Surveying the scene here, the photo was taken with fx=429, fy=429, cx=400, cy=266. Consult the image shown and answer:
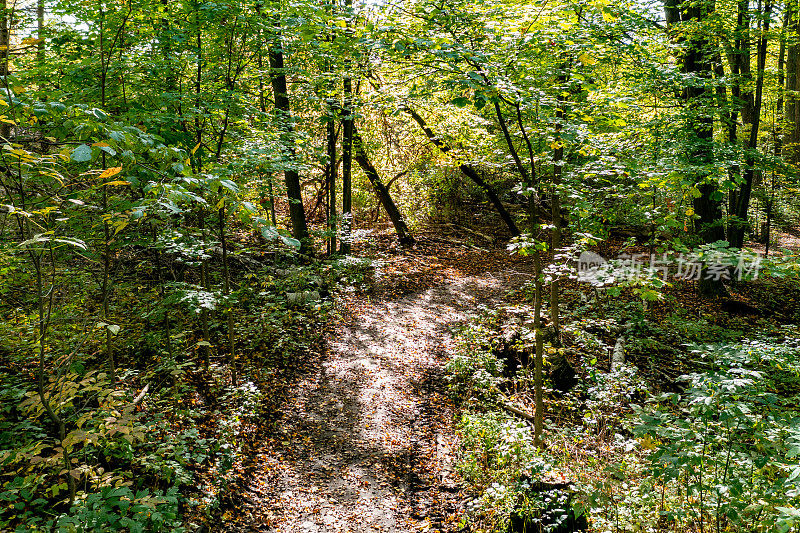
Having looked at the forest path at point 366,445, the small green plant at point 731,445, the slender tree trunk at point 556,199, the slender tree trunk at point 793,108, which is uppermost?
the slender tree trunk at point 793,108

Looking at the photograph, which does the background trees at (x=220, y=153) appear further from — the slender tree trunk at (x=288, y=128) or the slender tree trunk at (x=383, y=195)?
the slender tree trunk at (x=383, y=195)

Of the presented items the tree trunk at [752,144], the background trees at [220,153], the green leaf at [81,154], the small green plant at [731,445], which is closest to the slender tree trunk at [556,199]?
the background trees at [220,153]

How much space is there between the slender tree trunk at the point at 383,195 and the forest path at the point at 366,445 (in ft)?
16.6

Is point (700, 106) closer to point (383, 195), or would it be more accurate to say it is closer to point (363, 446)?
point (383, 195)

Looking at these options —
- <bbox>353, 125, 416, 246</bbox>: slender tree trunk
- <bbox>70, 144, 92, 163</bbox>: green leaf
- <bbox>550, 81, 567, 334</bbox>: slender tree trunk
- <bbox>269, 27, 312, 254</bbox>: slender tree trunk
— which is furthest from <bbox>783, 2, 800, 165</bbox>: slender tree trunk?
<bbox>70, 144, 92, 163</bbox>: green leaf

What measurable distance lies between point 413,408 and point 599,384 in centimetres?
258

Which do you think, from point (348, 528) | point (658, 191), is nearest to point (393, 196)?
point (658, 191)

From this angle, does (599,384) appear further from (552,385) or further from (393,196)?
(393,196)

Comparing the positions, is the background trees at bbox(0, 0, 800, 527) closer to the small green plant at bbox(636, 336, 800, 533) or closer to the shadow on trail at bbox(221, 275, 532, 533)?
the shadow on trail at bbox(221, 275, 532, 533)

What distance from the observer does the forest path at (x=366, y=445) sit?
4516mm

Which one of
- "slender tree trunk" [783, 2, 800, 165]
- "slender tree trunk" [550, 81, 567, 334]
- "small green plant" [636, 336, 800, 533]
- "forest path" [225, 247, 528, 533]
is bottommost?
"forest path" [225, 247, 528, 533]

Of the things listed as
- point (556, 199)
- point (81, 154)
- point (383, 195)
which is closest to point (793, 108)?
point (383, 195)

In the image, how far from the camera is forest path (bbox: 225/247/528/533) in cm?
452

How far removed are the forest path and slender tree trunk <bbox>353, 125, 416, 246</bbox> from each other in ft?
16.6
